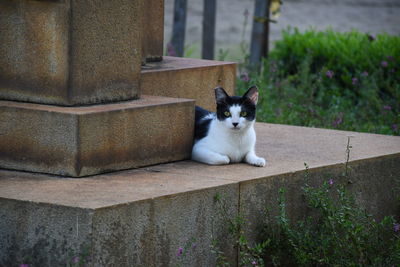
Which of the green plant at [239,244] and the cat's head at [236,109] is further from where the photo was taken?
the cat's head at [236,109]

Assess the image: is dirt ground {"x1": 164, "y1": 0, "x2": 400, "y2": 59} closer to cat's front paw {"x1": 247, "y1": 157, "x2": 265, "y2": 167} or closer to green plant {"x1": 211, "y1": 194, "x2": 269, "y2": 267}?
cat's front paw {"x1": 247, "y1": 157, "x2": 265, "y2": 167}

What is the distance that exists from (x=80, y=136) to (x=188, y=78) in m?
1.64

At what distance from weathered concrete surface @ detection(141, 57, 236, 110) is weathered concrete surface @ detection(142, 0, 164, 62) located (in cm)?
9

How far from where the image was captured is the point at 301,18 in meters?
18.1

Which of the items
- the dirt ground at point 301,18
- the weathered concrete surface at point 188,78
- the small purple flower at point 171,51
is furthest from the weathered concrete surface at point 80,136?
the dirt ground at point 301,18

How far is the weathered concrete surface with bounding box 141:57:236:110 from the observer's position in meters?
5.66

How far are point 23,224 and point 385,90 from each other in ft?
20.5

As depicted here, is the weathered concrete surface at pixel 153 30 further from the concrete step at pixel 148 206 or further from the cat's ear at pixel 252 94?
the concrete step at pixel 148 206

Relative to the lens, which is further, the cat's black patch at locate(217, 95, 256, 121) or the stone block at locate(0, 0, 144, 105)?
the cat's black patch at locate(217, 95, 256, 121)

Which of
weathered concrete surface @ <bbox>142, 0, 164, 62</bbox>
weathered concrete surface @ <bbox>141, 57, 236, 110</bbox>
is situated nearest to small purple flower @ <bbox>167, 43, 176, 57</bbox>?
weathered concrete surface @ <bbox>141, 57, 236, 110</bbox>

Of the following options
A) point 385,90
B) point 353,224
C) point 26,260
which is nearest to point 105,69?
point 26,260

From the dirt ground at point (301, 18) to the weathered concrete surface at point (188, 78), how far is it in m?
7.30

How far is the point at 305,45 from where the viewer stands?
410 inches

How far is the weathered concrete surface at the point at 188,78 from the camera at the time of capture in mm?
5660
